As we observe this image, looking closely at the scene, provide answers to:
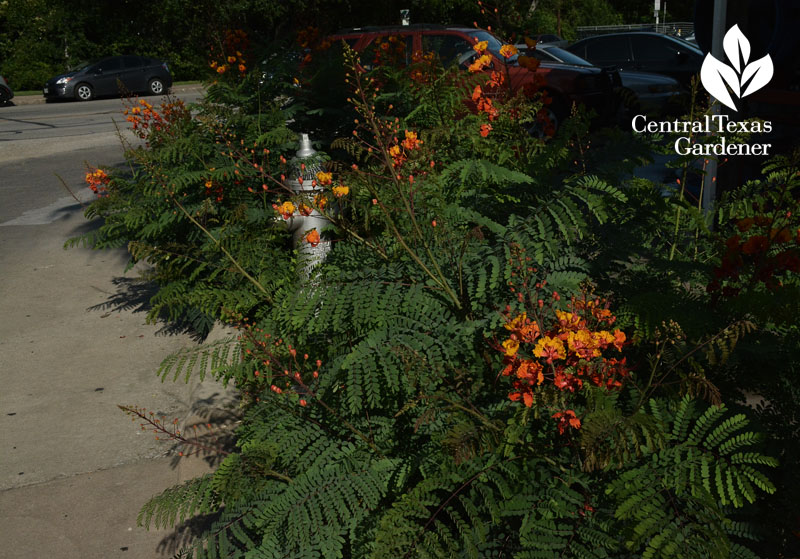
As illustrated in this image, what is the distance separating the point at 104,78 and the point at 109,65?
3.35 ft

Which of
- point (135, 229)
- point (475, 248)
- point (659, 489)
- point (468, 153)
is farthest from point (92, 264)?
point (659, 489)

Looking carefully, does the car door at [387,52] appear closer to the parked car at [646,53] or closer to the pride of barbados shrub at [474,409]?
the pride of barbados shrub at [474,409]

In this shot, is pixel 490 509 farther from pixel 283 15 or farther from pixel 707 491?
pixel 283 15

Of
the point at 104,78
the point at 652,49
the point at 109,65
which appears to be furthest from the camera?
the point at 109,65

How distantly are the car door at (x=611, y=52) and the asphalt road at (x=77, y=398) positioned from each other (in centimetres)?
1205

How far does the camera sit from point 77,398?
4637mm

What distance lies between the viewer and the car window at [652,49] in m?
15.5

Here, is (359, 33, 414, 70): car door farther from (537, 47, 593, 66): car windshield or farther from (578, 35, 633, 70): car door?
(578, 35, 633, 70): car door

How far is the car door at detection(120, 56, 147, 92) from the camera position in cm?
2683

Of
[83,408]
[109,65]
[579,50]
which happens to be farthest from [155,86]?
[83,408]

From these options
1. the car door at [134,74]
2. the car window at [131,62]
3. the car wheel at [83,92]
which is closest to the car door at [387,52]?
the car wheel at [83,92]

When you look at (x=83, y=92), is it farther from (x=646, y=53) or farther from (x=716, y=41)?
(x=716, y=41)

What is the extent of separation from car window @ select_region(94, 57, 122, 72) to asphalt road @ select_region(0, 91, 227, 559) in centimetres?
1969

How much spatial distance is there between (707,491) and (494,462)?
0.63 metres
